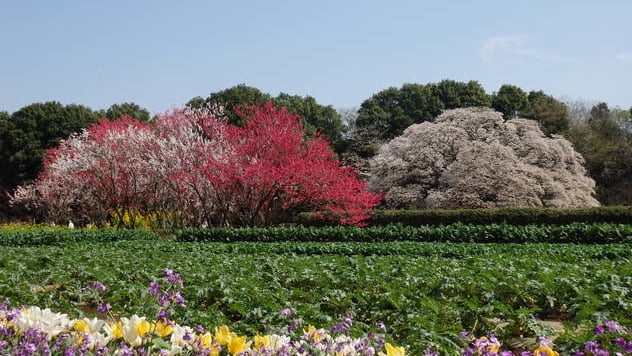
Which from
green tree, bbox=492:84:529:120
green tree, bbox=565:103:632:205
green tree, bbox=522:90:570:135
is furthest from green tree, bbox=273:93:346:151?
green tree, bbox=565:103:632:205

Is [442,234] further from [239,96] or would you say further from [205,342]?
[239,96]

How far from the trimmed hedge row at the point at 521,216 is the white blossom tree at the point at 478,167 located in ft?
13.3

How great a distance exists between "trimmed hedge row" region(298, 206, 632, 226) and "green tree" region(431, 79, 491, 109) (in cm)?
1940

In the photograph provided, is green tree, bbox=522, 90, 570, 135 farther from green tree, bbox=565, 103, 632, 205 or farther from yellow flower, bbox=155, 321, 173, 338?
yellow flower, bbox=155, 321, 173, 338

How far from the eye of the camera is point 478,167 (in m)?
21.8

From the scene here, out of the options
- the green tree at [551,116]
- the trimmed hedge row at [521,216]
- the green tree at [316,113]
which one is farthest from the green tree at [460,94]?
the trimmed hedge row at [521,216]

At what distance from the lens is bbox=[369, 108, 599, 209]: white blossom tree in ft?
71.3

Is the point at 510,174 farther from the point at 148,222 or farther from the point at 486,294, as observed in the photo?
the point at 486,294

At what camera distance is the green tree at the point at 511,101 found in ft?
118

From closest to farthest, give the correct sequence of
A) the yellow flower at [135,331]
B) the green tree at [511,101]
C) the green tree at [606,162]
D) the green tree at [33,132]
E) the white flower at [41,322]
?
1. the yellow flower at [135,331]
2. the white flower at [41,322]
3. the green tree at [606,162]
4. the green tree at [33,132]
5. the green tree at [511,101]

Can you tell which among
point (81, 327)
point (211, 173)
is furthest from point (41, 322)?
point (211, 173)

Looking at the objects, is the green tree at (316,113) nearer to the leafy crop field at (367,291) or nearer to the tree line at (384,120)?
the tree line at (384,120)

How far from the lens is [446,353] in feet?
12.6

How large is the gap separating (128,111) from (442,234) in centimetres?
2961
